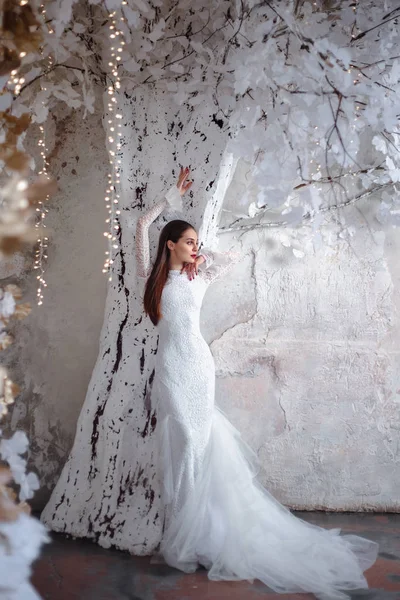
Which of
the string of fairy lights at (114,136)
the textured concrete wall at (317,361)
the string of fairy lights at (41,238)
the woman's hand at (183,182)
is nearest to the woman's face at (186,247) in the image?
the woman's hand at (183,182)

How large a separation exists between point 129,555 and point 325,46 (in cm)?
262

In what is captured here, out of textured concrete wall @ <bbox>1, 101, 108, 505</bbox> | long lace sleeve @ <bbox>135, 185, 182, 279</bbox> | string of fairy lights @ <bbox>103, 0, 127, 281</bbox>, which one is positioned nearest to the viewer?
long lace sleeve @ <bbox>135, 185, 182, 279</bbox>

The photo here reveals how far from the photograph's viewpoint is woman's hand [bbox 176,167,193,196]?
10.9 ft

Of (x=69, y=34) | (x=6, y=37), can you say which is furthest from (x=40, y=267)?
(x=6, y=37)

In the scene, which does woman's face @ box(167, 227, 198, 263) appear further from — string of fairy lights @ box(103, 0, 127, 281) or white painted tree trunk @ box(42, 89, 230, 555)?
string of fairy lights @ box(103, 0, 127, 281)

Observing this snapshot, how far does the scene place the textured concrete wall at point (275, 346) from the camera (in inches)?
159

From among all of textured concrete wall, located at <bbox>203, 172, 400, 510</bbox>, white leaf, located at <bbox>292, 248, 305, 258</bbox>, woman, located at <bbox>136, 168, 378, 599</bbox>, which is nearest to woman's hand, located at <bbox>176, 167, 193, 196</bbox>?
woman, located at <bbox>136, 168, 378, 599</bbox>

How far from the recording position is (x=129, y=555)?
3.16m

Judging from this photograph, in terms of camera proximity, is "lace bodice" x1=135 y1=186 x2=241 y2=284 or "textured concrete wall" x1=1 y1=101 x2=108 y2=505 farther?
"textured concrete wall" x1=1 y1=101 x2=108 y2=505

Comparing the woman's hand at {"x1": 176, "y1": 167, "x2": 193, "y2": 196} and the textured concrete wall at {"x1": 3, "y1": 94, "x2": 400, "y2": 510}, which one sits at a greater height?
the woman's hand at {"x1": 176, "y1": 167, "x2": 193, "y2": 196}

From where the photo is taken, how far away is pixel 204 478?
3047mm

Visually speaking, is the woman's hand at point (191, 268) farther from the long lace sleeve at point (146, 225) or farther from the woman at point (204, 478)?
the long lace sleeve at point (146, 225)

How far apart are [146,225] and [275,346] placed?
1354 mm

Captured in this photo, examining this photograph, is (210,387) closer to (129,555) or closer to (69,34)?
(129,555)
